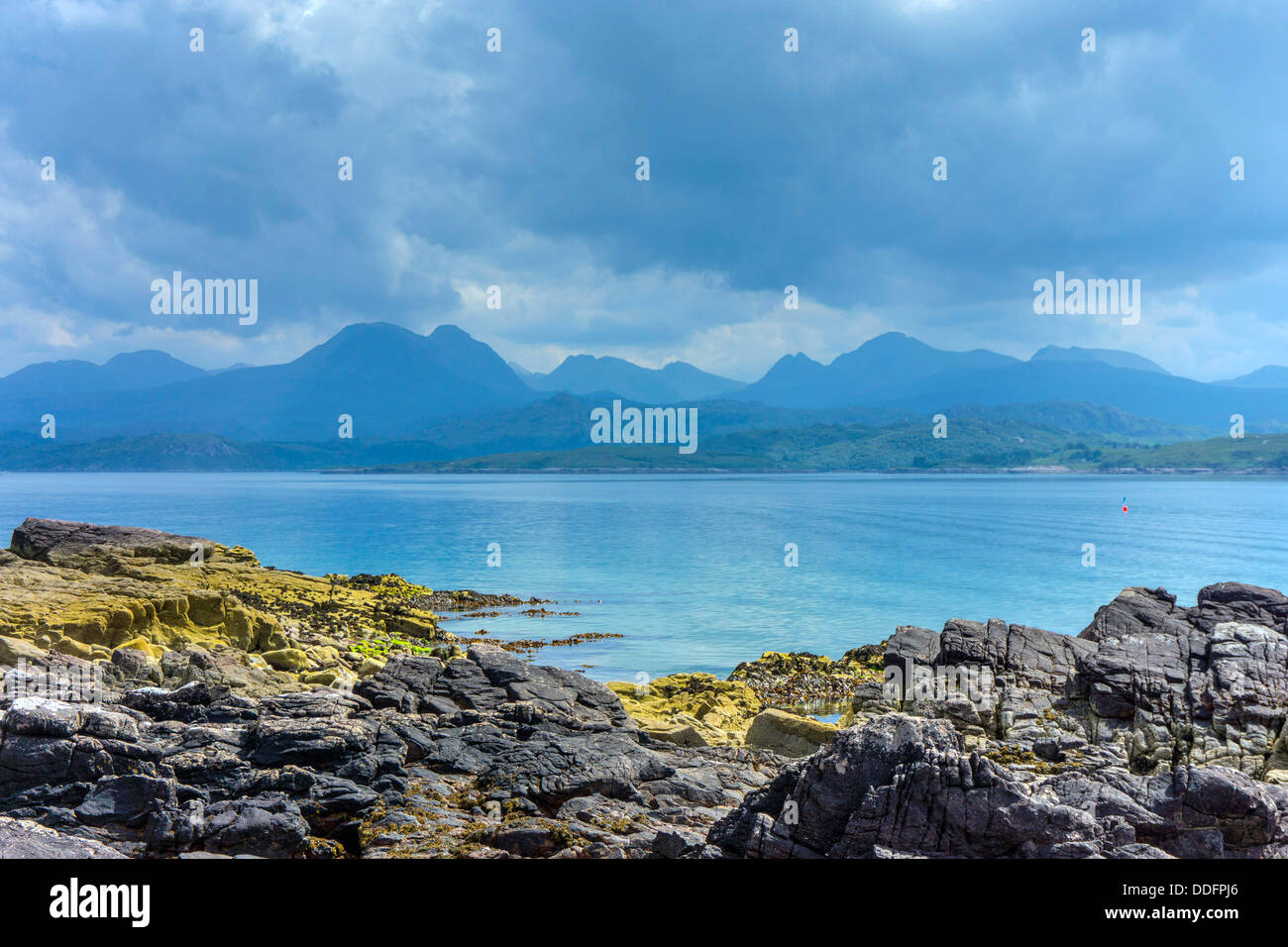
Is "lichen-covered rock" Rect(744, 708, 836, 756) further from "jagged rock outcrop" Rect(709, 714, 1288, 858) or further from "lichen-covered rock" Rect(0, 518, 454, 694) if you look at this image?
"lichen-covered rock" Rect(0, 518, 454, 694)

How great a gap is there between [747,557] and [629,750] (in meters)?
71.8

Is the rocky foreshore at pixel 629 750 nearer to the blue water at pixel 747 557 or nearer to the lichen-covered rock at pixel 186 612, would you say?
the lichen-covered rock at pixel 186 612

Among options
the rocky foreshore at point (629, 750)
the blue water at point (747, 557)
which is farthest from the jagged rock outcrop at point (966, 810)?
the blue water at point (747, 557)

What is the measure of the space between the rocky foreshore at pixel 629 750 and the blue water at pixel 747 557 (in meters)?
17.2

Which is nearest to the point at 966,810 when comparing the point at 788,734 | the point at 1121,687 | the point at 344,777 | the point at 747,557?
the point at 344,777

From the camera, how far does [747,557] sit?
284ft

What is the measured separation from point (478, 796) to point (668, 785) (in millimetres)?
3453

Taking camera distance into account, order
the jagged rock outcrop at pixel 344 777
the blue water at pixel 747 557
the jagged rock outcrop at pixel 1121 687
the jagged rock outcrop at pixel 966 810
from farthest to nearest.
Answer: the blue water at pixel 747 557 < the jagged rock outcrop at pixel 1121 687 < the jagged rock outcrop at pixel 344 777 < the jagged rock outcrop at pixel 966 810

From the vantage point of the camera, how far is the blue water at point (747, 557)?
165ft

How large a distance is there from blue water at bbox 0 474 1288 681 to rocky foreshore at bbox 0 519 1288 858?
17.2 m

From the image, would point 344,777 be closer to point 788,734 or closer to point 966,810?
point 966,810
